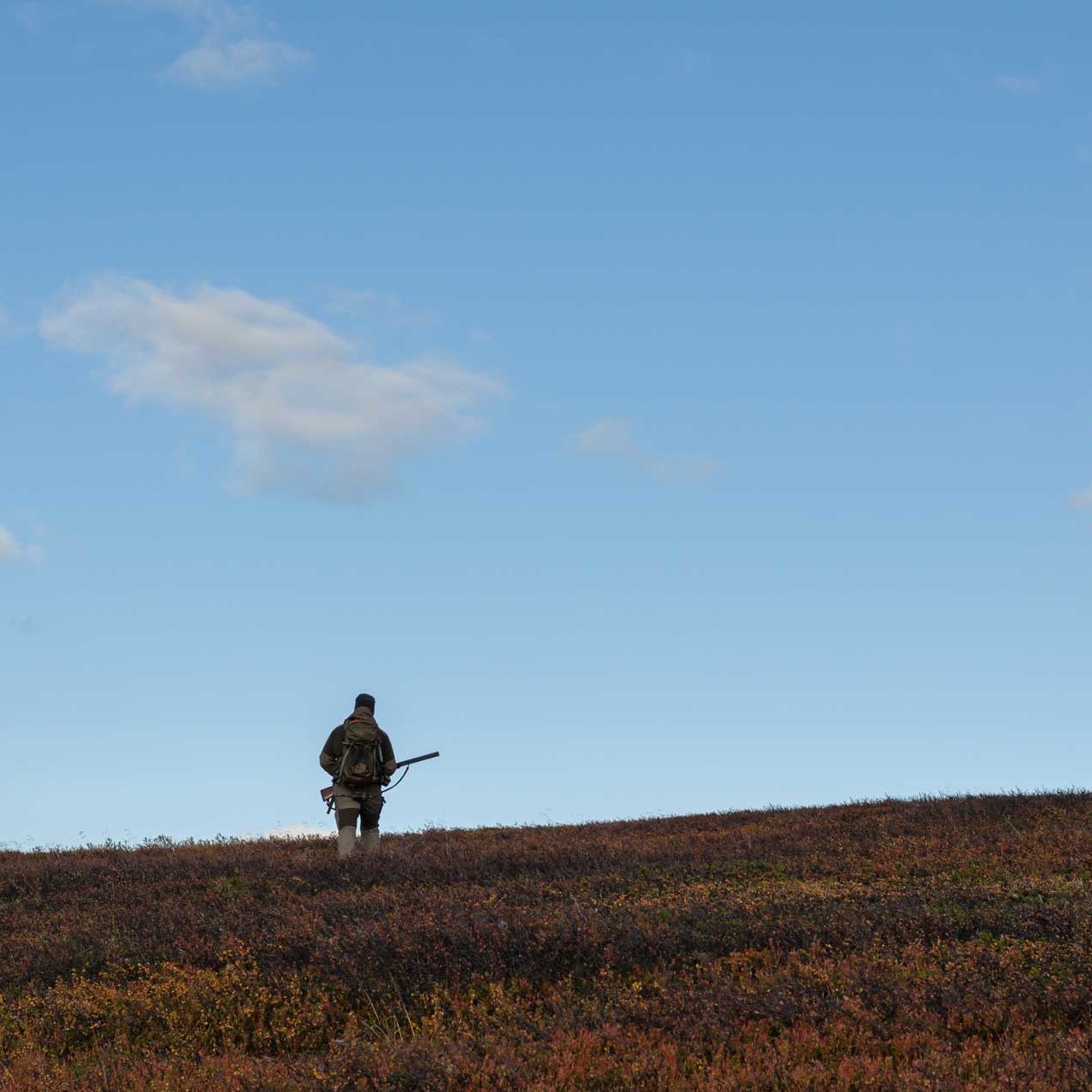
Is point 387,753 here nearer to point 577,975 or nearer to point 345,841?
point 345,841

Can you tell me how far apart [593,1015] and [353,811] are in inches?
417

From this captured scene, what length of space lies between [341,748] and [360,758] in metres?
0.45

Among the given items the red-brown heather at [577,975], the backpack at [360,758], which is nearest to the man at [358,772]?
the backpack at [360,758]

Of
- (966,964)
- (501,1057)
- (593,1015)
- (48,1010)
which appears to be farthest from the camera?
(48,1010)

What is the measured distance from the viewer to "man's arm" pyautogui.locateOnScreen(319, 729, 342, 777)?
18.6 meters

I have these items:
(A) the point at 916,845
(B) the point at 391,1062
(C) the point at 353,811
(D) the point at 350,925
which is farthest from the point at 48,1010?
(A) the point at 916,845

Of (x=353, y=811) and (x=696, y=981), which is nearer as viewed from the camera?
(x=696, y=981)

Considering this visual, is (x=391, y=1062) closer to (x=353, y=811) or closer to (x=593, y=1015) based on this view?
(x=593, y=1015)

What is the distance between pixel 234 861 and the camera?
17.7 m

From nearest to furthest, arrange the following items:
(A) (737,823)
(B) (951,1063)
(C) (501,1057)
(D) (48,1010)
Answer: (B) (951,1063) → (C) (501,1057) → (D) (48,1010) → (A) (737,823)

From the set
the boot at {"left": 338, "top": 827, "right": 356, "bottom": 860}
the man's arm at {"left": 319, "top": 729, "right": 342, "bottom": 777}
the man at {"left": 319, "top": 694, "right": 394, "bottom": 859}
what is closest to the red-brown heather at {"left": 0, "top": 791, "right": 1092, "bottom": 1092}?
the boot at {"left": 338, "top": 827, "right": 356, "bottom": 860}

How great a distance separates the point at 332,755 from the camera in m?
18.6

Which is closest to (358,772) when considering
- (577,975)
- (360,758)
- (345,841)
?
(360,758)

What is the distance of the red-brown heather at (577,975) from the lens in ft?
24.2
